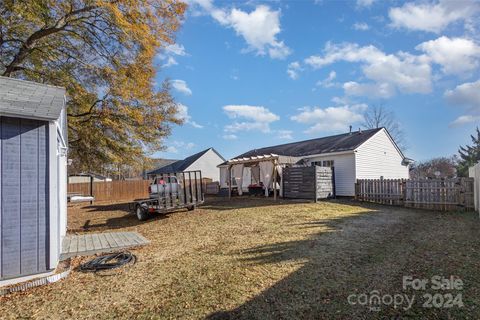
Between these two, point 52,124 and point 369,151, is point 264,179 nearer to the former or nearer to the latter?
point 369,151

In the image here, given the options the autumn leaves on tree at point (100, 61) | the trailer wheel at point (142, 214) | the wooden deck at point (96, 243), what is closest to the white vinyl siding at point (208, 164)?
the autumn leaves on tree at point (100, 61)

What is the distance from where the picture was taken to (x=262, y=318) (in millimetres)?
3316

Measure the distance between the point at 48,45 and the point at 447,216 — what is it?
16.3m

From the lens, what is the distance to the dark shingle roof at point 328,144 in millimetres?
17834

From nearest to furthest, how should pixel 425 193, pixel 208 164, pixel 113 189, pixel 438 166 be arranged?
pixel 425 193
pixel 113 189
pixel 208 164
pixel 438 166

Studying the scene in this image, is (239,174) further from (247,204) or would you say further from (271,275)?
(271,275)

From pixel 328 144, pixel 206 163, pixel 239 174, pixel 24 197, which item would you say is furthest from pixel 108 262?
pixel 206 163

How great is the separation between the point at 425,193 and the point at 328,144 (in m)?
8.01

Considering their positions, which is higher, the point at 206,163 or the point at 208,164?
the point at 206,163

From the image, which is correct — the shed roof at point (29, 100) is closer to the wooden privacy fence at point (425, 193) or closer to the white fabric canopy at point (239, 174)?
the white fabric canopy at point (239, 174)

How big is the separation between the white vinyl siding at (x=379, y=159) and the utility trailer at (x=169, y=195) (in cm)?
1016

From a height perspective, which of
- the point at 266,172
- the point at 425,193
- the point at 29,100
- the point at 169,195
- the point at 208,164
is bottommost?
the point at 425,193

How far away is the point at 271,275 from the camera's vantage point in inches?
181

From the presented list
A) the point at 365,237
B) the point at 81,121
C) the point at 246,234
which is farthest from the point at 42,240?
the point at 81,121
